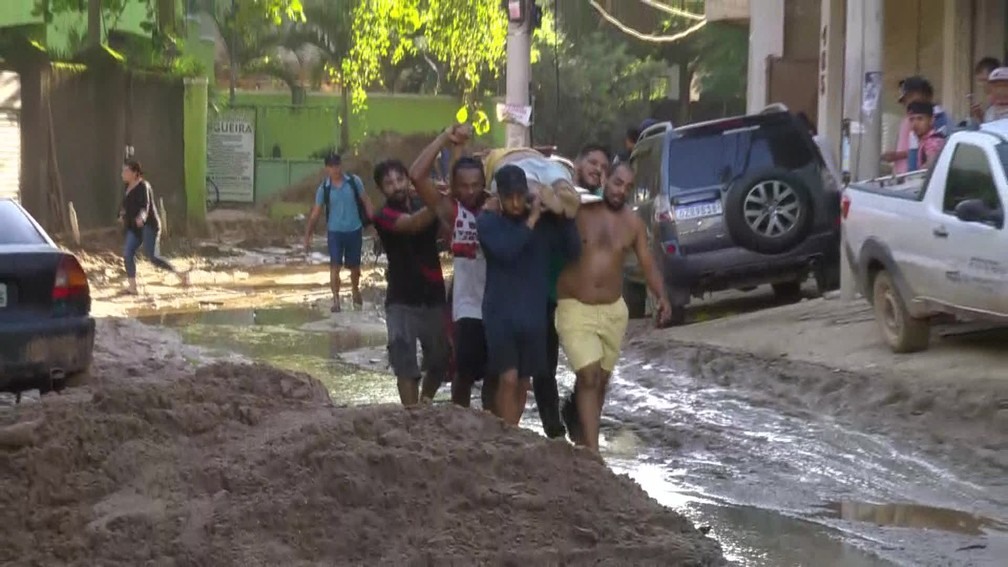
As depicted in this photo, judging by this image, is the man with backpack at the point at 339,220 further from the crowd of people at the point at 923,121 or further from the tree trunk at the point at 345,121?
the tree trunk at the point at 345,121

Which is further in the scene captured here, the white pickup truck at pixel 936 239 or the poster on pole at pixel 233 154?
the poster on pole at pixel 233 154

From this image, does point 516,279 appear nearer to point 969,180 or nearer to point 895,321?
point 969,180

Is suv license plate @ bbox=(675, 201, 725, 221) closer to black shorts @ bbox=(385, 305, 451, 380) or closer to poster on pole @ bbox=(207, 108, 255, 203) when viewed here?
black shorts @ bbox=(385, 305, 451, 380)

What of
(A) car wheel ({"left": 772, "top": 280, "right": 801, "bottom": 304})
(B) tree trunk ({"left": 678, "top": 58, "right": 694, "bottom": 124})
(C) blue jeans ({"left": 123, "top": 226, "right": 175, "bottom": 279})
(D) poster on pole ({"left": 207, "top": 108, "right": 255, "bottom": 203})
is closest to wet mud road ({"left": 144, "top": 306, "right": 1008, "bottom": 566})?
(A) car wheel ({"left": 772, "top": 280, "right": 801, "bottom": 304})

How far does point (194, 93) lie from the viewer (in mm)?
31328

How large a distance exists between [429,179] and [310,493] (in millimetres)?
3062

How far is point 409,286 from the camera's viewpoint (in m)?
9.65

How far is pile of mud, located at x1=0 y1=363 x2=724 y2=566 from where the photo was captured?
6348 mm

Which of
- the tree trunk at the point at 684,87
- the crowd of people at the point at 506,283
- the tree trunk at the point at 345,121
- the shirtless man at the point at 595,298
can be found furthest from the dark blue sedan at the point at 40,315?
the tree trunk at the point at 684,87

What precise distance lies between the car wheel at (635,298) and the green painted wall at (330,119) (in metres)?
27.5

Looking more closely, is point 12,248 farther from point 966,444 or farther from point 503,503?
point 966,444

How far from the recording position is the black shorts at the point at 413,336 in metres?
9.70

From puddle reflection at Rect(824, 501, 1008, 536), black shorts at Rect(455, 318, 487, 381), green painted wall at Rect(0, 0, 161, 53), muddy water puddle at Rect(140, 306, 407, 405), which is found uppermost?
green painted wall at Rect(0, 0, 161, 53)

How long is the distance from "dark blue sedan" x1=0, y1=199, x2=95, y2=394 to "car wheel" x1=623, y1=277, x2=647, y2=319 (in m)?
7.99
